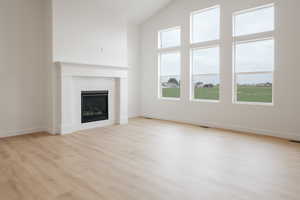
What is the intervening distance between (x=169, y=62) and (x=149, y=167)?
4345 millimetres

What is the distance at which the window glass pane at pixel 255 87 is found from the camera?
15.4ft

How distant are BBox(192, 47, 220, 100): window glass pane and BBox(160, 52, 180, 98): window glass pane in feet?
1.94

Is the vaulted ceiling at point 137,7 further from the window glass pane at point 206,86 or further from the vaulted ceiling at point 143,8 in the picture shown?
the window glass pane at point 206,86

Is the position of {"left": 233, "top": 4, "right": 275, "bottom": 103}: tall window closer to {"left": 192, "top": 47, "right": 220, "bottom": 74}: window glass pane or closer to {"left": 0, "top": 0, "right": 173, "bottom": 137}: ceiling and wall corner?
{"left": 192, "top": 47, "right": 220, "bottom": 74}: window glass pane

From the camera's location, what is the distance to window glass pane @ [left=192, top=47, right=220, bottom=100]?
18.1 feet

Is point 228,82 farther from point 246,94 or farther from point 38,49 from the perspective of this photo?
point 38,49

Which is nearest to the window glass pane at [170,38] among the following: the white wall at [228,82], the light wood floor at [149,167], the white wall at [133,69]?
the white wall at [228,82]

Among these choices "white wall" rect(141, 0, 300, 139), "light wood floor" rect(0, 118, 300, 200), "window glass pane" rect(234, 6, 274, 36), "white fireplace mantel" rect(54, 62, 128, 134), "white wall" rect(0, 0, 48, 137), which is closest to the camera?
"light wood floor" rect(0, 118, 300, 200)

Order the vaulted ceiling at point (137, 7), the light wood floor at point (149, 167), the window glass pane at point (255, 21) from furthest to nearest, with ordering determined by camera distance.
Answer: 1. the vaulted ceiling at point (137, 7)
2. the window glass pane at point (255, 21)
3. the light wood floor at point (149, 167)

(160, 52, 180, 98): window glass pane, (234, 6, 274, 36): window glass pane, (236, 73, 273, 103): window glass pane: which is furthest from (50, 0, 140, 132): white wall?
(236, 73, 273, 103): window glass pane

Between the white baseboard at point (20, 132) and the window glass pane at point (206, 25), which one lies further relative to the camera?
the window glass pane at point (206, 25)

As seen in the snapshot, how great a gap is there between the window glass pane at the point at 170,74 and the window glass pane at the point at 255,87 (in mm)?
1883

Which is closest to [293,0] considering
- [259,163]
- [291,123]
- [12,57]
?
[291,123]

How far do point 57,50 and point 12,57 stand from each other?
948 mm
